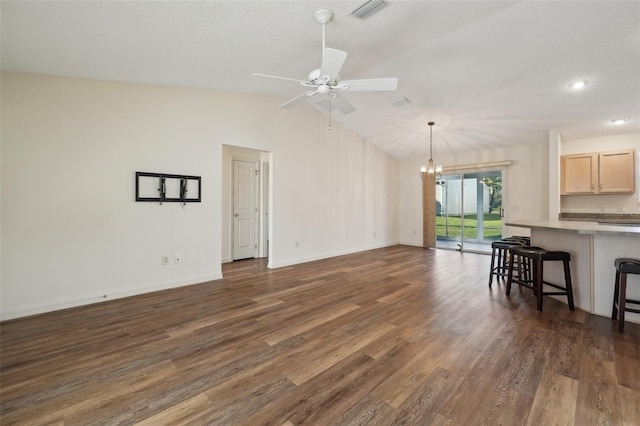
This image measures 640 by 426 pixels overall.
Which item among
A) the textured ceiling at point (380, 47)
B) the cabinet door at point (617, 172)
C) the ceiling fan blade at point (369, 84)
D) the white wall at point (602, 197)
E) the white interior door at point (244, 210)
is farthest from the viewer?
the white interior door at point (244, 210)

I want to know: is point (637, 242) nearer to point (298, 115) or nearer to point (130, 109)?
point (298, 115)

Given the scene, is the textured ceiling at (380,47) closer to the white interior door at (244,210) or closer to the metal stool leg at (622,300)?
the white interior door at (244,210)

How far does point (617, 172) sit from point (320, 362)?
21.7ft

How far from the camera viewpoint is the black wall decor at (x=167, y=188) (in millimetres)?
3602

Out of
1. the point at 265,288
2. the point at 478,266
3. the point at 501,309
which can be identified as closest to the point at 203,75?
the point at 265,288

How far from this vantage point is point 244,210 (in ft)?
19.9

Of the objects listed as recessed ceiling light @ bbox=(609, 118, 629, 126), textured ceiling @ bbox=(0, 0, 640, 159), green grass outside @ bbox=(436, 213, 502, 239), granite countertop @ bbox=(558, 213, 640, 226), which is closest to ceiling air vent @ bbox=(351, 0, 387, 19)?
textured ceiling @ bbox=(0, 0, 640, 159)

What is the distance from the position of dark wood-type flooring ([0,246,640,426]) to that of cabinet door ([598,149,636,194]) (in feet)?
11.6

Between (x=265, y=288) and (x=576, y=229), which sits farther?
(x=265, y=288)

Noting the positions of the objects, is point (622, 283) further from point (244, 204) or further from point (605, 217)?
point (244, 204)

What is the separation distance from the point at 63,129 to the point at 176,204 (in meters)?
1.47

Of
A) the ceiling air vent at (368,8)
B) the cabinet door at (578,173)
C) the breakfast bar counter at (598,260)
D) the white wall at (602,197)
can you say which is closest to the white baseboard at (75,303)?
the ceiling air vent at (368,8)

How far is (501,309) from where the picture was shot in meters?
3.02

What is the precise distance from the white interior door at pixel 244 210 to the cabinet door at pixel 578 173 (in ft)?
21.7
